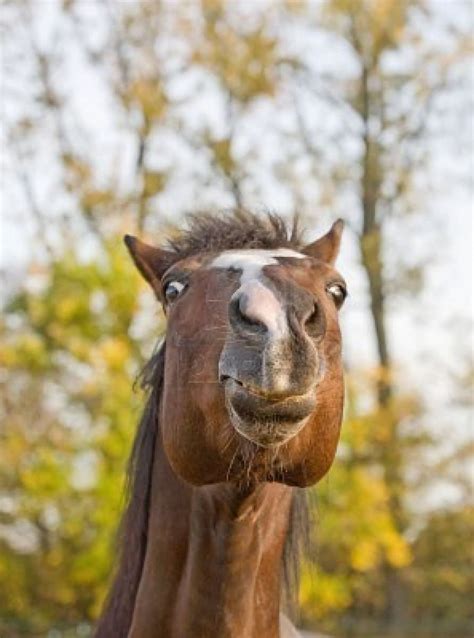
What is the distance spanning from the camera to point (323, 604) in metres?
15.9

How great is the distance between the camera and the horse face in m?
2.77

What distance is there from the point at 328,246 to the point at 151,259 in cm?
69

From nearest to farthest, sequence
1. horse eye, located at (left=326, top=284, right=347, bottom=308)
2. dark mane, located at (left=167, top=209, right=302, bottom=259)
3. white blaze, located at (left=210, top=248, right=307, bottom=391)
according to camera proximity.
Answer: white blaze, located at (left=210, top=248, right=307, bottom=391) → horse eye, located at (left=326, top=284, right=347, bottom=308) → dark mane, located at (left=167, top=209, right=302, bottom=259)

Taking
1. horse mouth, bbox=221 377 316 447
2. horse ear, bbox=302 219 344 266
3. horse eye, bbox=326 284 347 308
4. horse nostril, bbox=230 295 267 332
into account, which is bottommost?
horse mouth, bbox=221 377 316 447

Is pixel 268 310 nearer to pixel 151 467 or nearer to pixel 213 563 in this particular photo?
pixel 213 563

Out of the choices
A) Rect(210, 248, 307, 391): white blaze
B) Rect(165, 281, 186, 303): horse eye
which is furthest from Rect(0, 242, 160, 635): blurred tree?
Rect(210, 248, 307, 391): white blaze

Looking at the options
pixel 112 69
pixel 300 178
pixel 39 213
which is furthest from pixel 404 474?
pixel 112 69

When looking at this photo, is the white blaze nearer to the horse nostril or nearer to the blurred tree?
the horse nostril

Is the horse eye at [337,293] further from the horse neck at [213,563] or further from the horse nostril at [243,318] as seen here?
the horse neck at [213,563]

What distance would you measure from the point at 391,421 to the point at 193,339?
51.8ft

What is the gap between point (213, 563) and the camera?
133 inches

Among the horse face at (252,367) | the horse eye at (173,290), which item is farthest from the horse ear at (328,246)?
the horse eye at (173,290)

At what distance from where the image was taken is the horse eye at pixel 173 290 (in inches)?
134

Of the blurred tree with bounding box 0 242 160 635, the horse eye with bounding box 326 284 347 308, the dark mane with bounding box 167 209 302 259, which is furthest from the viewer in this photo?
the blurred tree with bounding box 0 242 160 635
